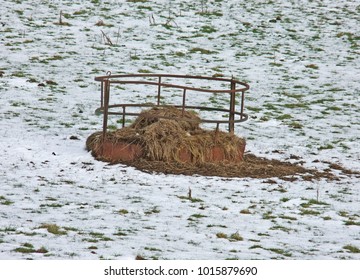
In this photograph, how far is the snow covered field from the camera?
8.85 meters

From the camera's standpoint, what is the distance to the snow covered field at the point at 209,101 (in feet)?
29.0

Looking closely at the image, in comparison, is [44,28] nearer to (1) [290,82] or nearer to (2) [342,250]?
(1) [290,82]

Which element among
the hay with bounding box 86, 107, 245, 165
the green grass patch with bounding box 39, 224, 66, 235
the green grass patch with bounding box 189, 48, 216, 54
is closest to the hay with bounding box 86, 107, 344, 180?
the hay with bounding box 86, 107, 245, 165

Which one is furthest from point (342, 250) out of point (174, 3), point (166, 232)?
point (174, 3)

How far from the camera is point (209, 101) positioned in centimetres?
1769

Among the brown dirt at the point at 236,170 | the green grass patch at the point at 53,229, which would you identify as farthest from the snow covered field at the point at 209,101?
the brown dirt at the point at 236,170

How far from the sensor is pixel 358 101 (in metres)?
17.9

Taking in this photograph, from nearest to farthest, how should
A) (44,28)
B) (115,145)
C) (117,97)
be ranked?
(115,145) < (117,97) < (44,28)

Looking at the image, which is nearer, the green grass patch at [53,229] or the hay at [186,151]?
the green grass patch at [53,229]

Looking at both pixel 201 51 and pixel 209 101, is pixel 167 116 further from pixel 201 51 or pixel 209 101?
pixel 201 51

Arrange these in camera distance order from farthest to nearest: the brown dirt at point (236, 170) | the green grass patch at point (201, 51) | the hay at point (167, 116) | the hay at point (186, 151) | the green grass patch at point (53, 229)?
1. the green grass patch at point (201, 51)
2. the hay at point (167, 116)
3. the hay at point (186, 151)
4. the brown dirt at point (236, 170)
5. the green grass patch at point (53, 229)

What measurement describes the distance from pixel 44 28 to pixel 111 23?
194cm

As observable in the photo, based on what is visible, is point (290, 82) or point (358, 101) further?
point (290, 82)

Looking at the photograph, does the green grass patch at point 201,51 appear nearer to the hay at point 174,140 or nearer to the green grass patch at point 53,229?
the hay at point 174,140
